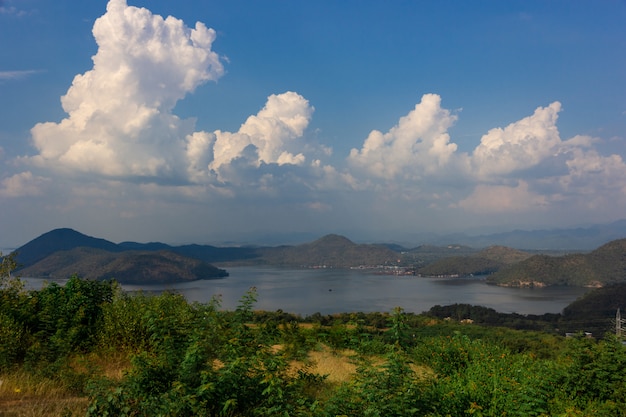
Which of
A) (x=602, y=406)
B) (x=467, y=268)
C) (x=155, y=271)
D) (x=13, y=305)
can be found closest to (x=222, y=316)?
(x=13, y=305)

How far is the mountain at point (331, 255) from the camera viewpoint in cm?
13388

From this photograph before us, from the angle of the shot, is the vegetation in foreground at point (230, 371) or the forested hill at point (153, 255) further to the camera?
the forested hill at point (153, 255)

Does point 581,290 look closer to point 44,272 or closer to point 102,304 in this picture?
point 102,304

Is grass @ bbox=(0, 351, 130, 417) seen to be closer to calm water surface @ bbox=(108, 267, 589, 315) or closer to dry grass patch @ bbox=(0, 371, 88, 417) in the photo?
dry grass patch @ bbox=(0, 371, 88, 417)

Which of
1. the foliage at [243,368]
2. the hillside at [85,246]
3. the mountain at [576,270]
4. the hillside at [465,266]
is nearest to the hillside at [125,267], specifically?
the hillside at [85,246]

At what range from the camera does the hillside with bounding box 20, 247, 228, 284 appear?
244ft

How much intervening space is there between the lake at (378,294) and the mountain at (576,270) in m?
3.27

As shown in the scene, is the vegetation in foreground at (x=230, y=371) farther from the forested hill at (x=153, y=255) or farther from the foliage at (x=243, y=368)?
the forested hill at (x=153, y=255)

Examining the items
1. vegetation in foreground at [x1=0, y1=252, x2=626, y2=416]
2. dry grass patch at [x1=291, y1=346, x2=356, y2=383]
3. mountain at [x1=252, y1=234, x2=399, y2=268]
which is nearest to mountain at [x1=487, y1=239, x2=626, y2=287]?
mountain at [x1=252, y1=234, x2=399, y2=268]

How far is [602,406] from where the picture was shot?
4.21 metres

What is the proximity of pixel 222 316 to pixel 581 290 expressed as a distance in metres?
81.3

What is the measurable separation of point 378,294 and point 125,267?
1800 inches

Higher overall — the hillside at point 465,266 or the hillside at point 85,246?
the hillside at point 85,246

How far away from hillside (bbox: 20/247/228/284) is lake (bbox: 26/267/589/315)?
6201 millimetres
